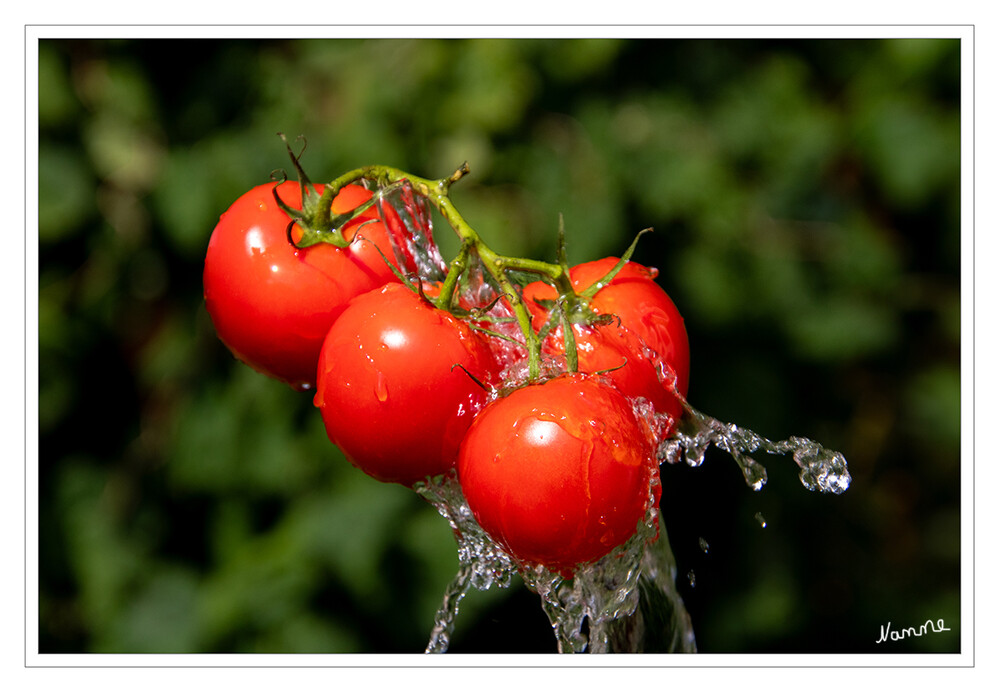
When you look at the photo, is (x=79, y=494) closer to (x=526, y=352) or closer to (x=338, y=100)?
(x=338, y=100)

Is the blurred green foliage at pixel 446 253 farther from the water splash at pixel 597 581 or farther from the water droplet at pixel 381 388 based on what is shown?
the water droplet at pixel 381 388

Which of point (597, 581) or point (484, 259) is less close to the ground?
point (484, 259)

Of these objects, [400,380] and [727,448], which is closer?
[400,380]

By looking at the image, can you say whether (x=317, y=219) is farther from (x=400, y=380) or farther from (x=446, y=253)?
(x=446, y=253)
